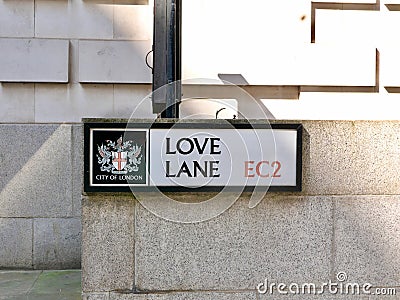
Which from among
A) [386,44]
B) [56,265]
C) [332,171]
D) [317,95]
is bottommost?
[56,265]

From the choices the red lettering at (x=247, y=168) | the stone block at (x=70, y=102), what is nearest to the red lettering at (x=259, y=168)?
the red lettering at (x=247, y=168)

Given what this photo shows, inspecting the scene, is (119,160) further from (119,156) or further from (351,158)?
(351,158)

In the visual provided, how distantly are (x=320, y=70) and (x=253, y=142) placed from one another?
10.8 ft

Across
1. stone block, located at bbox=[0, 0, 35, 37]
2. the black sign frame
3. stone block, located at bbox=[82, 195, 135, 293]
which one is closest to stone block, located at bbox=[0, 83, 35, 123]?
stone block, located at bbox=[0, 0, 35, 37]

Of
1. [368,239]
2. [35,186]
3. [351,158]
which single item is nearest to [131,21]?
[35,186]

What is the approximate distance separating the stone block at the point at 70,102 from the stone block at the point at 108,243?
2.98 metres

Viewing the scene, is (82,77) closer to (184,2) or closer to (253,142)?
(184,2)

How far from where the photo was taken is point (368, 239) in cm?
438

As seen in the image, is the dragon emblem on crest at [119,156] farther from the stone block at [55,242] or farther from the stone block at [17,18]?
the stone block at [17,18]

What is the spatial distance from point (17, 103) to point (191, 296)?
412 centimetres

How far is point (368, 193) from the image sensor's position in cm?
436

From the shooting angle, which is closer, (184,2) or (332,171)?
(332,171)

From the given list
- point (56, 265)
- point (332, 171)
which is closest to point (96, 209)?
point (332, 171)

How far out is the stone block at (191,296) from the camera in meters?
4.21
